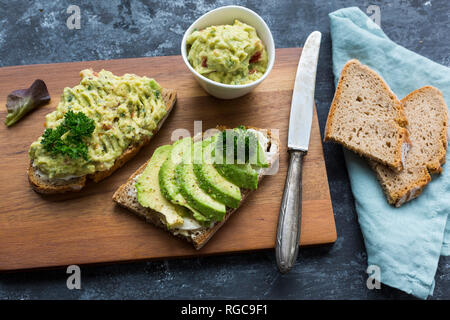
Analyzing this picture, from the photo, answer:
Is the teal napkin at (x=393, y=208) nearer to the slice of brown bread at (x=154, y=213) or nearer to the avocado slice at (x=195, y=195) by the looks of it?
the slice of brown bread at (x=154, y=213)

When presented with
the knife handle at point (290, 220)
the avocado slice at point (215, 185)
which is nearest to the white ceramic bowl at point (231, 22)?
the avocado slice at point (215, 185)

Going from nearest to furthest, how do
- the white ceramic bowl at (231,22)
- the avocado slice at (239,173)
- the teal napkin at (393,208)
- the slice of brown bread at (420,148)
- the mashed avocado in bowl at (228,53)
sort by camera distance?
1. the mashed avocado in bowl at (228,53)
2. the avocado slice at (239,173)
3. the white ceramic bowl at (231,22)
4. the teal napkin at (393,208)
5. the slice of brown bread at (420,148)

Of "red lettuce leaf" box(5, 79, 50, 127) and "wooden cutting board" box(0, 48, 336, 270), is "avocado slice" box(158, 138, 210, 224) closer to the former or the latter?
"wooden cutting board" box(0, 48, 336, 270)

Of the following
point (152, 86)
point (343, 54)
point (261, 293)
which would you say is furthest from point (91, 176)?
point (343, 54)

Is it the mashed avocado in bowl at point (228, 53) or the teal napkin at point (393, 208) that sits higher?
the mashed avocado in bowl at point (228, 53)

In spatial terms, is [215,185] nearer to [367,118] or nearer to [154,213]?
[154,213]

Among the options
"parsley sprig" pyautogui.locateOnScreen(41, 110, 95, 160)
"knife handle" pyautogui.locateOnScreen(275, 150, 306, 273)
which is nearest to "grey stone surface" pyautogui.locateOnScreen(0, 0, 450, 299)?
"knife handle" pyautogui.locateOnScreen(275, 150, 306, 273)

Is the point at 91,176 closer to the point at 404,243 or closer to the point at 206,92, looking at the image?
the point at 206,92

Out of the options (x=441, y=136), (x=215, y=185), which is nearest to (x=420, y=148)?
(x=441, y=136)
